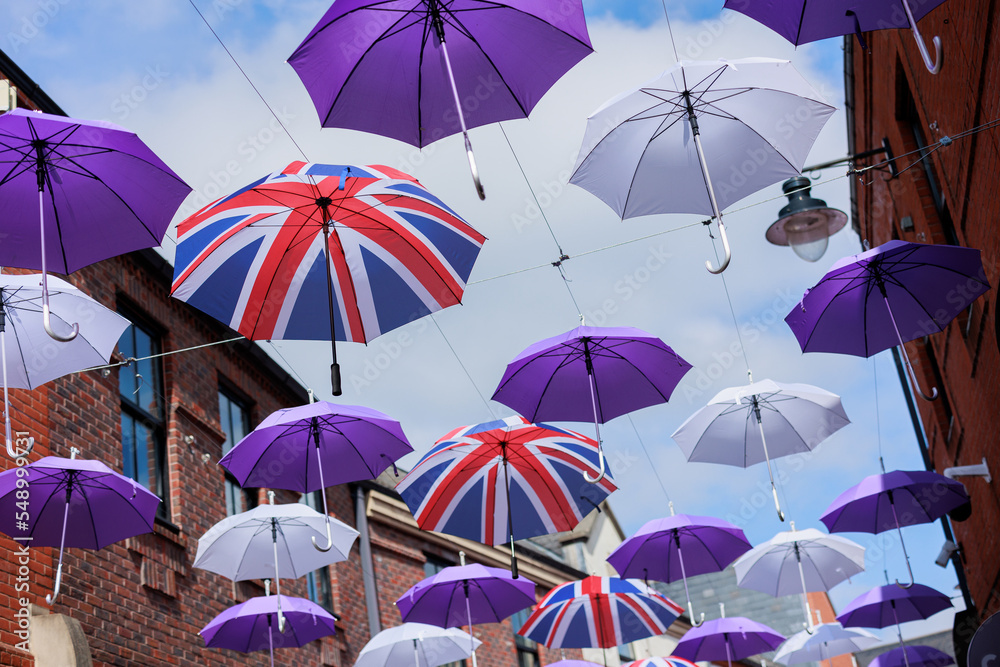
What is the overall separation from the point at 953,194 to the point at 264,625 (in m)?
8.16

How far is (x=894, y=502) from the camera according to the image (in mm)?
11461

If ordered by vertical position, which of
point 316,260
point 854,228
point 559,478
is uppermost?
point 854,228

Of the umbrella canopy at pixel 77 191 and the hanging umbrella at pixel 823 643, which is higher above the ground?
the umbrella canopy at pixel 77 191

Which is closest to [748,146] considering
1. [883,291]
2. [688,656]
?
[883,291]

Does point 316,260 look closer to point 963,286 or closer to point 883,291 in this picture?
point 883,291

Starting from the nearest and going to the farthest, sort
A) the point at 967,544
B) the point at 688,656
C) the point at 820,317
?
the point at 820,317, the point at 967,544, the point at 688,656

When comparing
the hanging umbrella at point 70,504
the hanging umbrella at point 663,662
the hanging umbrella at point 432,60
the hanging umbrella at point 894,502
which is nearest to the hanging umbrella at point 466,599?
the hanging umbrella at point 663,662

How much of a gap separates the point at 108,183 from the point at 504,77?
103 inches

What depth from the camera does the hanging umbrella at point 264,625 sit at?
10.6m

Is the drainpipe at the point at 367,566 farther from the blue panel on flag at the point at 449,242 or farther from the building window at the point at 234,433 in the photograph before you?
the blue panel on flag at the point at 449,242

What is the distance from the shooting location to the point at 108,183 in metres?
6.62

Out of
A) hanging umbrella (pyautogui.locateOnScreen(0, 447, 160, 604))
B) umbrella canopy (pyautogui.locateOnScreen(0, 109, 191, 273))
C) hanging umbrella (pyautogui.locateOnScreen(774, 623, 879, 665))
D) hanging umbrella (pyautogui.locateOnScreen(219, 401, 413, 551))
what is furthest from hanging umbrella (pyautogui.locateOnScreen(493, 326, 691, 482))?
hanging umbrella (pyautogui.locateOnScreen(774, 623, 879, 665))

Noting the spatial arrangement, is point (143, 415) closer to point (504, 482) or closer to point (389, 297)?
point (504, 482)

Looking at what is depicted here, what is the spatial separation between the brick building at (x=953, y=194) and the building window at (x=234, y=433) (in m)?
8.84
